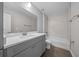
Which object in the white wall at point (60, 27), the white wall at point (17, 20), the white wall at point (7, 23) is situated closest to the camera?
the white wall at point (7, 23)

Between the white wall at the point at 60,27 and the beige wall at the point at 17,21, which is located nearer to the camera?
the beige wall at the point at 17,21

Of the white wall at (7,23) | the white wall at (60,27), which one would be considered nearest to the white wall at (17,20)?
the white wall at (7,23)

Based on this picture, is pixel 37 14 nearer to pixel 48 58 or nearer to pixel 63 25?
pixel 63 25

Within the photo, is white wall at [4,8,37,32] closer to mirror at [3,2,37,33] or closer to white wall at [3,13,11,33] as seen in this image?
mirror at [3,2,37,33]

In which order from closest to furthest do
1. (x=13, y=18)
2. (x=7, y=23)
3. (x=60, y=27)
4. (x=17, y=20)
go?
(x=7, y=23) < (x=13, y=18) < (x=17, y=20) < (x=60, y=27)

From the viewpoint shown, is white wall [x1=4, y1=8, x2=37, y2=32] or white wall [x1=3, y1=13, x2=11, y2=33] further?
white wall [x1=4, y1=8, x2=37, y2=32]

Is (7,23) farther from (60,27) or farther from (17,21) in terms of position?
(60,27)

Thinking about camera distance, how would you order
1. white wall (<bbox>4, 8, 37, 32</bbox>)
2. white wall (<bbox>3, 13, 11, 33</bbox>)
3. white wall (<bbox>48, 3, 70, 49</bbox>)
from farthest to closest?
1. white wall (<bbox>48, 3, 70, 49</bbox>)
2. white wall (<bbox>4, 8, 37, 32</bbox>)
3. white wall (<bbox>3, 13, 11, 33</bbox>)

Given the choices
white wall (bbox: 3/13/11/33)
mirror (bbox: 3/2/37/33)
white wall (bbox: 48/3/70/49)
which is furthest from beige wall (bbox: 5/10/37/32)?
white wall (bbox: 48/3/70/49)

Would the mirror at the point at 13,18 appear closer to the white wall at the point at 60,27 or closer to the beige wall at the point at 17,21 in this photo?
the beige wall at the point at 17,21

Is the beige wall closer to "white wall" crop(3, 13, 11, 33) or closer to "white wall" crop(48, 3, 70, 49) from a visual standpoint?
"white wall" crop(3, 13, 11, 33)

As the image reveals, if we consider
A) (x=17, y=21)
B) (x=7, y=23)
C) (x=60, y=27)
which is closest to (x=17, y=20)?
(x=17, y=21)

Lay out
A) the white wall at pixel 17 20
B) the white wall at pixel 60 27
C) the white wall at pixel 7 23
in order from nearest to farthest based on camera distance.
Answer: the white wall at pixel 7 23 < the white wall at pixel 17 20 < the white wall at pixel 60 27

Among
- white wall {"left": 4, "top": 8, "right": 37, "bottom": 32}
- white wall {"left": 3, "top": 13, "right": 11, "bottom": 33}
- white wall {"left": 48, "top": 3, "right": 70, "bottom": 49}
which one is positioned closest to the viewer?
white wall {"left": 3, "top": 13, "right": 11, "bottom": 33}
